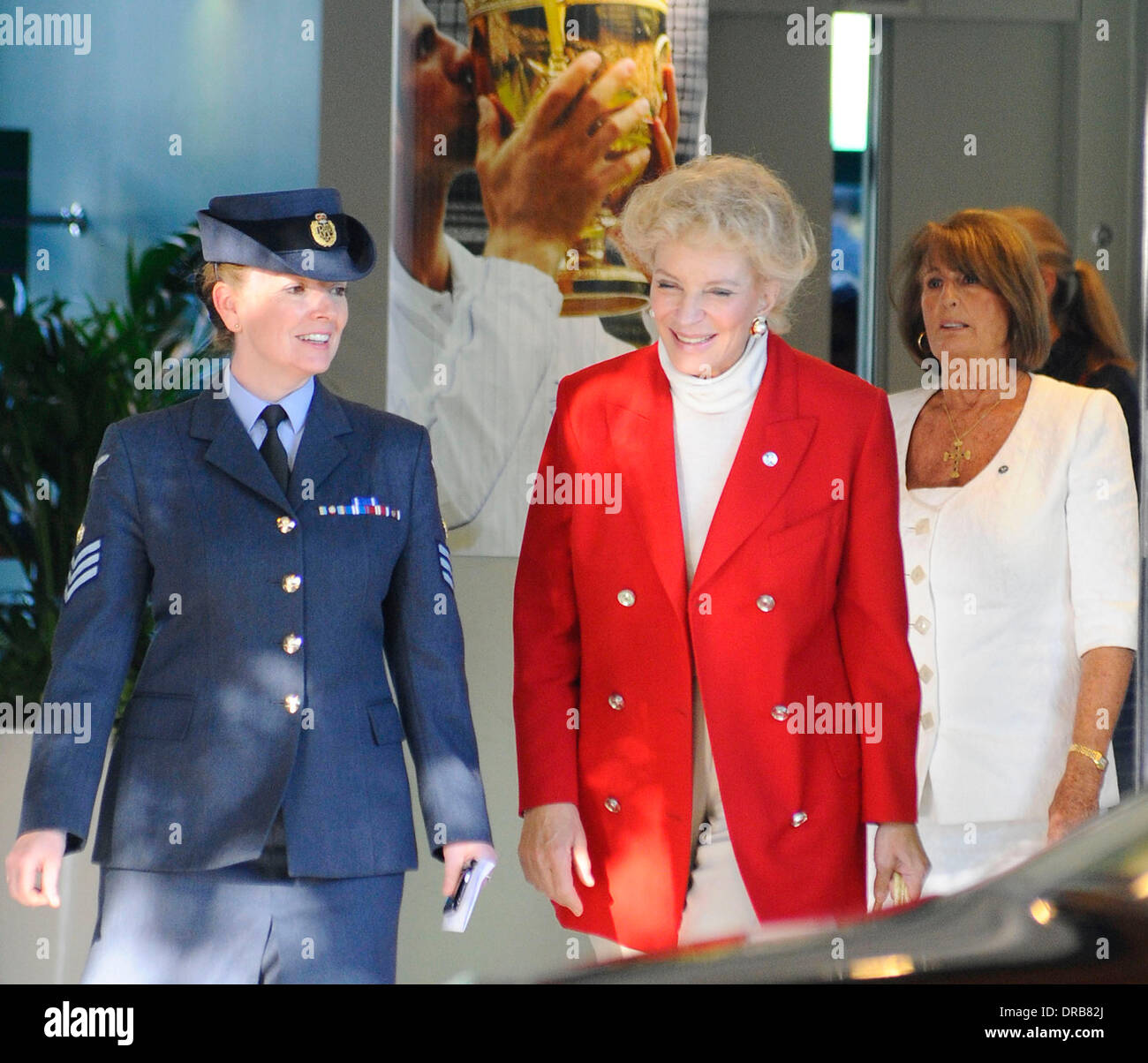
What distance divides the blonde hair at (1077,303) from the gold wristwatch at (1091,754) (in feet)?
3.36

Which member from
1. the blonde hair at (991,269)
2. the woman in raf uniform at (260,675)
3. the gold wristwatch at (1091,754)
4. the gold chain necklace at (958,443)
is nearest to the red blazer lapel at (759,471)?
the woman in raf uniform at (260,675)

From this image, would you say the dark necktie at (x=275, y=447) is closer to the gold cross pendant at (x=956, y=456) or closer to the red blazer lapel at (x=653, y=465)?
the red blazer lapel at (x=653, y=465)

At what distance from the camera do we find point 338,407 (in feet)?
8.93

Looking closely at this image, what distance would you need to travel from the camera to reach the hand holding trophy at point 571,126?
12.4 feet

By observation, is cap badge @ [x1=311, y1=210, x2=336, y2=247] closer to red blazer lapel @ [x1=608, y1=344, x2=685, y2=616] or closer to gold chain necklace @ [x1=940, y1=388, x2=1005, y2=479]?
red blazer lapel @ [x1=608, y1=344, x2=685, y2=616]

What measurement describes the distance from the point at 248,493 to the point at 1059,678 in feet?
5.69

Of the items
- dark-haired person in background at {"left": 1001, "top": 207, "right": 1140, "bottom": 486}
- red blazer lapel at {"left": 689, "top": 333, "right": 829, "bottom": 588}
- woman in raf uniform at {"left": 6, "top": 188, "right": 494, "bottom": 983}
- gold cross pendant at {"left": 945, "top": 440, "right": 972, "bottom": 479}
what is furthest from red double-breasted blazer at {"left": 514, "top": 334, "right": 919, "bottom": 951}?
→ dark-haired person in background at {"left": 1001, "top": 207, "right": 1140, "bottom": 486}

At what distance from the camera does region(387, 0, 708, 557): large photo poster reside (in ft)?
12.5

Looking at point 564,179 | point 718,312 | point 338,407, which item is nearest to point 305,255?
point 338,407

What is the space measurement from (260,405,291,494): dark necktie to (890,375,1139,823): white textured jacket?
1.43 metres

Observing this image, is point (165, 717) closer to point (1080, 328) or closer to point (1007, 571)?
point (1007, 571)

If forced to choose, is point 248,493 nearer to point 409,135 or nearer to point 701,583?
point 701,583

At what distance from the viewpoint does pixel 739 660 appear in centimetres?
288

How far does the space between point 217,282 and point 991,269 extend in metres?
1.66
